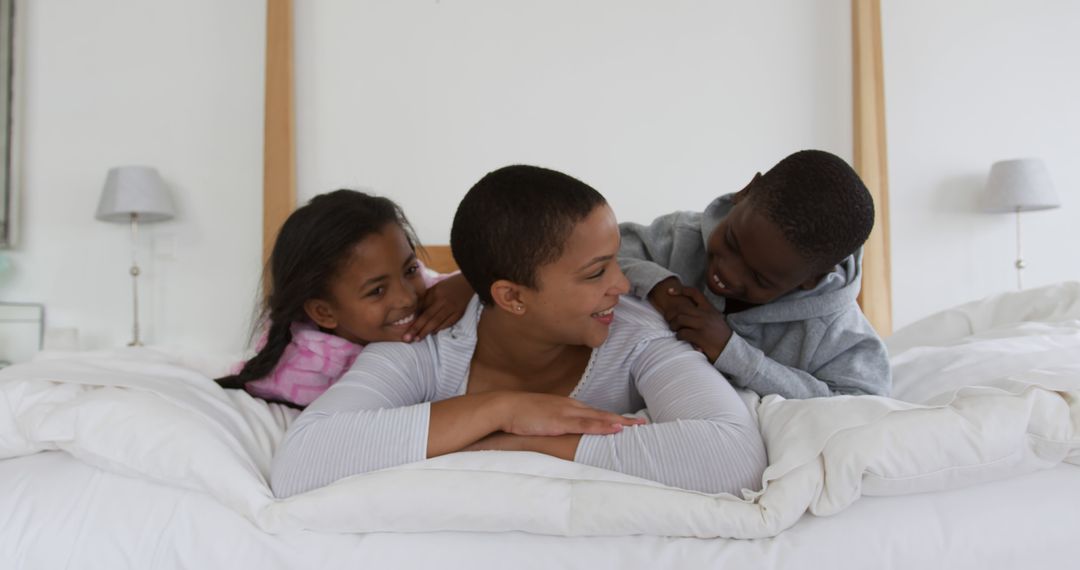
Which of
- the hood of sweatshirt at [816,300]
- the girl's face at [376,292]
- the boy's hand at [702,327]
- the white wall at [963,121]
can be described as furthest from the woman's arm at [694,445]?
the white wall at [963,121]

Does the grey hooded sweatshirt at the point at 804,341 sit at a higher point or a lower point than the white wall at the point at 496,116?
lower

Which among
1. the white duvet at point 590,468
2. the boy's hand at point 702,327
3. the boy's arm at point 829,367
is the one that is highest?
the boy's hand at point 702,327

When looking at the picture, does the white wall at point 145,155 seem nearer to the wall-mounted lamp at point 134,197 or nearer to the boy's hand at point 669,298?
the wall-mounted lamp at point 134,197

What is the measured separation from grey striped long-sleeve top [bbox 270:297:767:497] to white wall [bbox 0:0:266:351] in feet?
7.30

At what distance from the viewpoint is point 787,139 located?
10.0 ft

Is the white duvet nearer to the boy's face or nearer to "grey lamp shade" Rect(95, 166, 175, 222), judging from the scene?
the boy's face

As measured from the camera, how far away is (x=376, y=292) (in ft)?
4.52

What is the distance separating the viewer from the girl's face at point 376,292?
4.46ft

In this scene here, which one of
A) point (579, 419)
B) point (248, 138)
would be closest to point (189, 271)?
point (248, 138)

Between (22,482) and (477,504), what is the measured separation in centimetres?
61

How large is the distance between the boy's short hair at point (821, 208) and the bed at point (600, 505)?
337 mm

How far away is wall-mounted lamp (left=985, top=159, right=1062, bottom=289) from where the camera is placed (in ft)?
9.97

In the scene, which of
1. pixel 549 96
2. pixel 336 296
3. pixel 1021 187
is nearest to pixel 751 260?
pixel 336 296

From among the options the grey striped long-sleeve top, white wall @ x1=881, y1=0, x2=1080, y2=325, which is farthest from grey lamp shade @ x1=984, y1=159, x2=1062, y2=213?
the grey striped long-sleeve top
